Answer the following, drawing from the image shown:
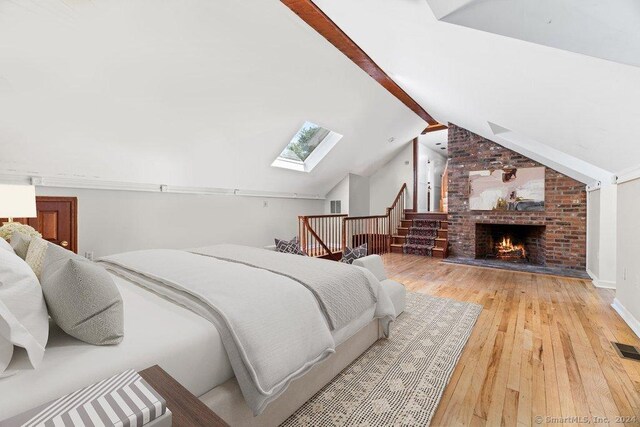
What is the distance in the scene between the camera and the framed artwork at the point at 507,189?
536 cm

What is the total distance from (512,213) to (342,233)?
3324 millimetres

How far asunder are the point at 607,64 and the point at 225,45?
306 centimetres

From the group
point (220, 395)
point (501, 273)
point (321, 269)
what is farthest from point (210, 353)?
point (501, 273)

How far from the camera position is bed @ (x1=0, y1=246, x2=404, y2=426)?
2.87ft

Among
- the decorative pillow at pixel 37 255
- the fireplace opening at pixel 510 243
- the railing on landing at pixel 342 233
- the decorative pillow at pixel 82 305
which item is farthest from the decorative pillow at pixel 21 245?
the fireplace opening at pixel 510 243

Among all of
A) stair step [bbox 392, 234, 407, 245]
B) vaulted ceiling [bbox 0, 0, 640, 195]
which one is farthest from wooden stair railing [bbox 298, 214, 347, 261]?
vaulted ceiling [bbox 0, 0, 640, 195]

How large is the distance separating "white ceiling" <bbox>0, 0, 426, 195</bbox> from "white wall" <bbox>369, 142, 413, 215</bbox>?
3249mm

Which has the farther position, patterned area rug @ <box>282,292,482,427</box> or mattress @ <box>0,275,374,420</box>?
patterned area rug @ <box>282,292,482,427</box>

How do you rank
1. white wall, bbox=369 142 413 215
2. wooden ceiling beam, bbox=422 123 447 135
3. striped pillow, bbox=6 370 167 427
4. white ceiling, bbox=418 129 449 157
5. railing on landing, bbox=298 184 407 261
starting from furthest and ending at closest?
white wall, bbox=369 142 413 215, white ceiling, bbox=418 129 449 157, wooden ceiling beam, bbox=422 123 447 135, railing on landing, bbox=298 184 407 261, striped pillow, bbox=6 370 167 427

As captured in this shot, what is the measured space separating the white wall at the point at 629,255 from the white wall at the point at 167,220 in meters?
5.34

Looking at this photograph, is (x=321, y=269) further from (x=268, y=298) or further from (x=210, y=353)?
(x=210, y=353)

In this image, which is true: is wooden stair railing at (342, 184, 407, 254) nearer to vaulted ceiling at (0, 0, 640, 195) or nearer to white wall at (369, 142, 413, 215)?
white wall at (369, 142, 413, 215)

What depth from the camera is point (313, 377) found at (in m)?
1.64

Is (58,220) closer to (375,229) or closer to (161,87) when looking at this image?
(161,87)
